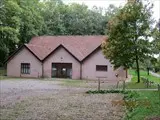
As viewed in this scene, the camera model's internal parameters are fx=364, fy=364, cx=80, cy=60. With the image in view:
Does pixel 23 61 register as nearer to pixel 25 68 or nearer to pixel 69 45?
pixel 25 68

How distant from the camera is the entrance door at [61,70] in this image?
2072 inches

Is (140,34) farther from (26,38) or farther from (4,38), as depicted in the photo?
(26,38)

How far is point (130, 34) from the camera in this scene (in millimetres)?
37062

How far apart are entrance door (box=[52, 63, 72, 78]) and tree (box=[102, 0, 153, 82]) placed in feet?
50.0

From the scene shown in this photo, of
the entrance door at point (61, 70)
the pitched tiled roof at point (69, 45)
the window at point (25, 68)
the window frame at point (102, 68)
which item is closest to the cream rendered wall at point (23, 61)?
the window at point (25, 68)

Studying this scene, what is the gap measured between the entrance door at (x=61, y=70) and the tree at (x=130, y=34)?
15.2 metres

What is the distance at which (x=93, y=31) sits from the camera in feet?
233

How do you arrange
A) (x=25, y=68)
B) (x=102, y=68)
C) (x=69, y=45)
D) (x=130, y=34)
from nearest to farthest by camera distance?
(x=130, y=34) < (x=102, y=68) < (x=25, y=68) < (x=69, y=45)

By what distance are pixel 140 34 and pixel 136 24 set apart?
3.70 feet

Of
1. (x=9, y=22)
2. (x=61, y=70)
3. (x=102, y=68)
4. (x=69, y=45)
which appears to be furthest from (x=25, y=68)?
(x=102, y=68)

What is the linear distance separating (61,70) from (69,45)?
13.5 ft

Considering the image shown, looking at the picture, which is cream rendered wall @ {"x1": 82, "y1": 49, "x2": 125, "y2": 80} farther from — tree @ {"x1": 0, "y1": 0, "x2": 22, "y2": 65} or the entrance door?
tree @ {"x1": 0, "y1": 0, "x2": 22, "y2": 65}

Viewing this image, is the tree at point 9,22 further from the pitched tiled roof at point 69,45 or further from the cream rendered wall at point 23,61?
the pitched tiled roof at point 69,45

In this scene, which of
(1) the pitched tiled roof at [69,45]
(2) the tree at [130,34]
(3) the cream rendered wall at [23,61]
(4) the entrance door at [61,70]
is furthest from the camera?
(3) the cream rendered wall at [23,61]
